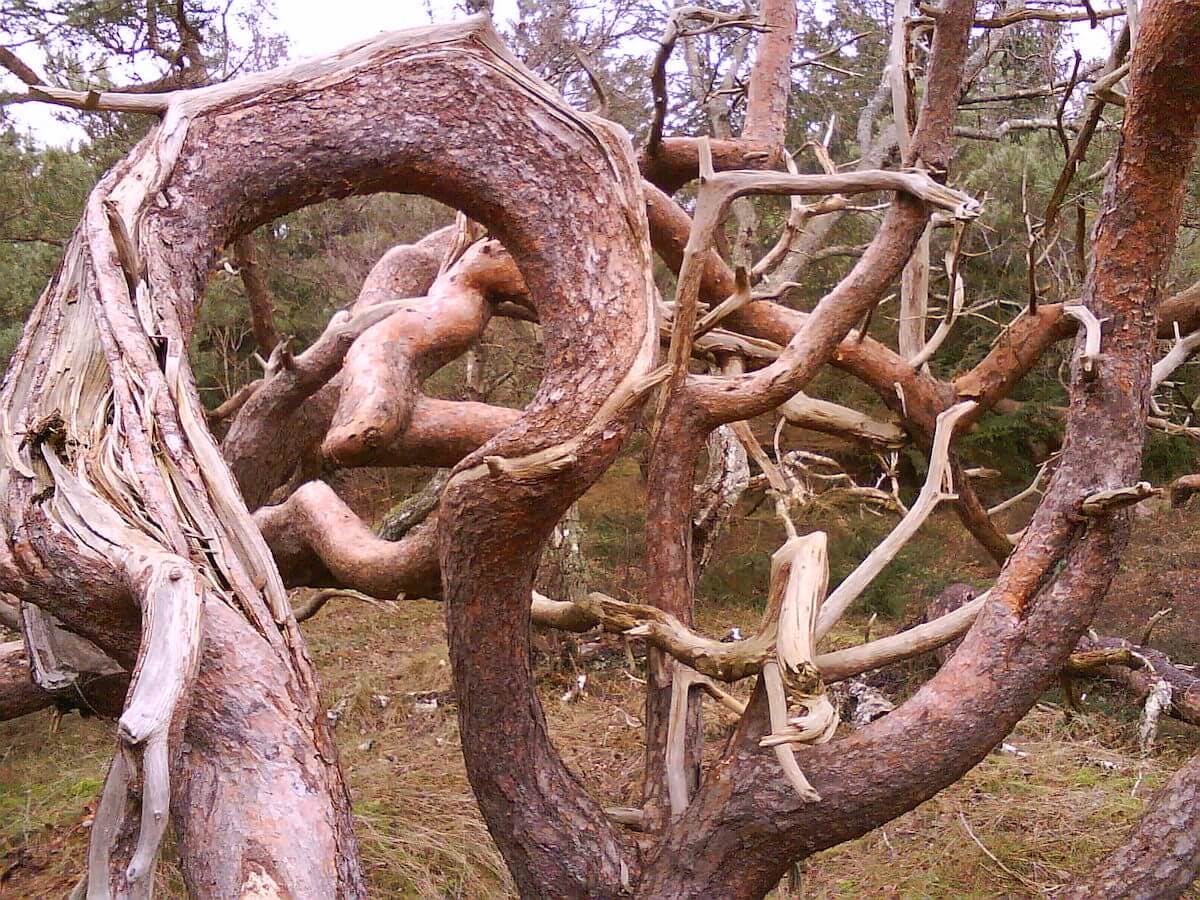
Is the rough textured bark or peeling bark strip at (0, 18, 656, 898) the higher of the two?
peeling bark strip at (0, 18, 656, 898)

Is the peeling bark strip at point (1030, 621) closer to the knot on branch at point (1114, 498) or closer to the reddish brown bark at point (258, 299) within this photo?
the knot on branch at point (1114, 498)

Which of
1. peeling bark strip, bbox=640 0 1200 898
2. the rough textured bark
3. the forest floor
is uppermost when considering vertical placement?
peeling bark strip, bbox=640 0 1200 898

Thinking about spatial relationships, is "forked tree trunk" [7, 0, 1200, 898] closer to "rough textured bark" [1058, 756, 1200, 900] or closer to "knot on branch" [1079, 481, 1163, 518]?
"knot on branch" [1079, 481, 1163, 518]

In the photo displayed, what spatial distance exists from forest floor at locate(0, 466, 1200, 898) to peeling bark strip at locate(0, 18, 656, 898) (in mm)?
915

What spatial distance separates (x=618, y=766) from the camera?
14.1 feet

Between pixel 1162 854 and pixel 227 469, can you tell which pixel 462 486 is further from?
pixel 1162 854

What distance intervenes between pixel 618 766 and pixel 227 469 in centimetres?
347

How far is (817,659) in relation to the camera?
→ 1.74m

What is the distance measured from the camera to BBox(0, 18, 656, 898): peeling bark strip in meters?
0.85

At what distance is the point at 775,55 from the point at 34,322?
2.82 meters

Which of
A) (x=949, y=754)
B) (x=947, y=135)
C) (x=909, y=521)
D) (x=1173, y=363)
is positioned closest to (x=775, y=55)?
(x=947, y=135)

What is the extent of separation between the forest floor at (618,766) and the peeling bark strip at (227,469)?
3.00ft

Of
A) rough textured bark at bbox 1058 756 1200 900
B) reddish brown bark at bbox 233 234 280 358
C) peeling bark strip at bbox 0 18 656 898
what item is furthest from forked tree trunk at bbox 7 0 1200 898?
reddish brown bark at bbox 233 234 280 358

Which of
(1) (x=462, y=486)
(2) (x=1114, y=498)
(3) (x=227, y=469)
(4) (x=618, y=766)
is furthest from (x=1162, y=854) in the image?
(4) (x=618, y=766)
